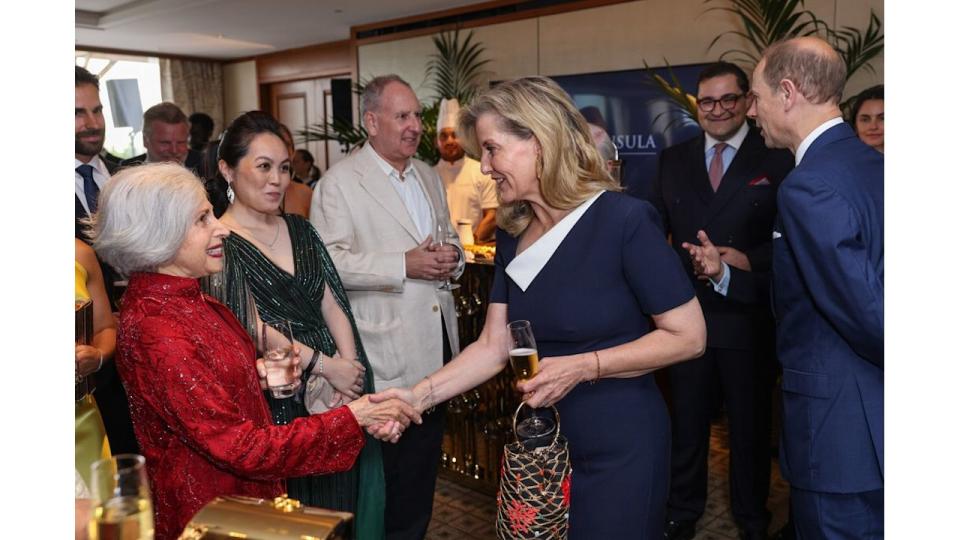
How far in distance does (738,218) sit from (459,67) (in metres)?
6.27

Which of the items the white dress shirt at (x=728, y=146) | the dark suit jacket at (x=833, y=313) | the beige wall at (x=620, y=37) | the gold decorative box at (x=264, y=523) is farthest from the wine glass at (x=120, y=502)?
the beige wall at (x=620, y=37)

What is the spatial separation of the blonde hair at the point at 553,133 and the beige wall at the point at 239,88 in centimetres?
1245

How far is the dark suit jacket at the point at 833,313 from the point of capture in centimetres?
189

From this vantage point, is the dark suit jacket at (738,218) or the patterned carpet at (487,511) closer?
the dark suit jacket at (738,218)

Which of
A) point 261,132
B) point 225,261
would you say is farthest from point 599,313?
point 261,132

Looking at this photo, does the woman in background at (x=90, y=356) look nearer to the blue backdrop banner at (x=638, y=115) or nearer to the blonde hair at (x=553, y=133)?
the blonde hair at (x=553, y=133)

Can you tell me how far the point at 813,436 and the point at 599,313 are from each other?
651 millimetres

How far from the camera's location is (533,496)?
1.78m

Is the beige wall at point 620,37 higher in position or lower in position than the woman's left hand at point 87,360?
higher

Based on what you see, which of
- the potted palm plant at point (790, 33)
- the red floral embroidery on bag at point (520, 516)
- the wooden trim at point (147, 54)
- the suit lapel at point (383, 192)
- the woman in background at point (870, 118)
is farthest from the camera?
the wooden trim at point (147, 54)

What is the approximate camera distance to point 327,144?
12195 mm

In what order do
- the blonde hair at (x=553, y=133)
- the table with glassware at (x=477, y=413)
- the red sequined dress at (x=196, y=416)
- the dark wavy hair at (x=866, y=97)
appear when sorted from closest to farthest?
the red sequined dress at (x=196, y=416) → the blonde hair at (x=553, y=133) → the table with glassware at (x=477, y=413) → the dark wavy hair at (x=866, y=97)
